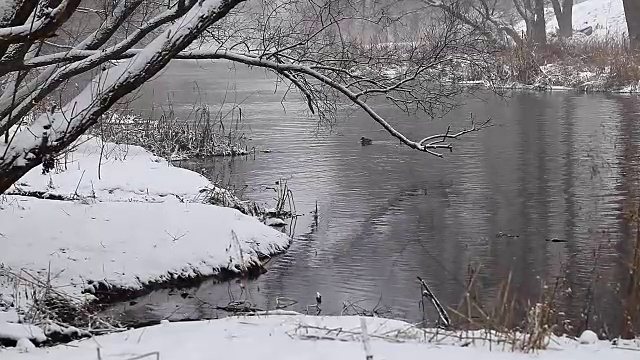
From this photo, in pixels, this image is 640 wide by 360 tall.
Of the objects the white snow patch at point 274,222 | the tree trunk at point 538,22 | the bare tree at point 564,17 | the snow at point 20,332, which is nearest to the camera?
the snow at point 20,332

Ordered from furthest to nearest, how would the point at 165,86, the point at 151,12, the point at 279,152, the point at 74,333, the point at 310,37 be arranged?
1. the point at 165,86
2. the point at 279,152
3. the point at 310,37
4. the point at 151,12
5. the point at 74,333

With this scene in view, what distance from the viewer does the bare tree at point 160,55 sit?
5.93 meters

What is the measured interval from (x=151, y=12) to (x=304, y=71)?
1.88m

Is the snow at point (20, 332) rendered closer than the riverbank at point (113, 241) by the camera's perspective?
Yes

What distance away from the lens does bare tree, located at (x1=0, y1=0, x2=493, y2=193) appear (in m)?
5.93

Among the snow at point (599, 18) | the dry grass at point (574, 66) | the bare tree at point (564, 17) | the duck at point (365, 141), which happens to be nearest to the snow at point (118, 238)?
Answer: the duck at point (365, 141)

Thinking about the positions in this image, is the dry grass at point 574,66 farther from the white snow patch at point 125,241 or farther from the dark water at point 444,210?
the white snow patch at point 125,241

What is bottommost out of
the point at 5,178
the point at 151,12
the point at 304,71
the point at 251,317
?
the point at 251,317

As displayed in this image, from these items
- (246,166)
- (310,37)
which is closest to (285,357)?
(310,37)

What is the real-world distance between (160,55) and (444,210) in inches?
255

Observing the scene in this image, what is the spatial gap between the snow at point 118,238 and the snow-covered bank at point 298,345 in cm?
180

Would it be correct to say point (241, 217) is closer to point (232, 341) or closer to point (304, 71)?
point (304, 71)

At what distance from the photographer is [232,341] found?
520 cm

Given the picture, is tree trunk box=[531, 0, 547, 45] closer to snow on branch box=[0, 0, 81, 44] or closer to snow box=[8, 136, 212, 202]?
snow box=[8, 136, 212, 202]
